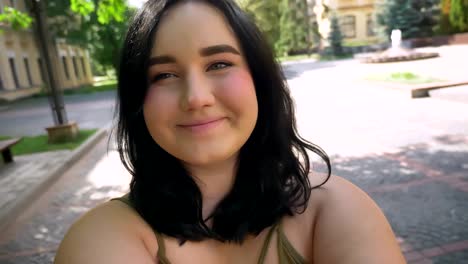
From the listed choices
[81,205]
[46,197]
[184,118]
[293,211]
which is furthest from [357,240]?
[46,197]

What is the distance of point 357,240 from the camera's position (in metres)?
1.07

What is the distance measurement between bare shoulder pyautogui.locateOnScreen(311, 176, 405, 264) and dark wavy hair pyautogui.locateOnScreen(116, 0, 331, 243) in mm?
83

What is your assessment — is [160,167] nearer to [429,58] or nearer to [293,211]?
[293,211]

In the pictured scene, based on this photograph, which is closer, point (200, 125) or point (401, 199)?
point (200, 125)

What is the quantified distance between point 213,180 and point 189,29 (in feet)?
1.61

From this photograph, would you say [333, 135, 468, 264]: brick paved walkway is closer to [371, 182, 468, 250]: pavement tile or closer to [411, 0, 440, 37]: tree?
[371, 182, 468, 250]: pavement tile

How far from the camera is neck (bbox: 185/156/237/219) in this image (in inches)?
50.0

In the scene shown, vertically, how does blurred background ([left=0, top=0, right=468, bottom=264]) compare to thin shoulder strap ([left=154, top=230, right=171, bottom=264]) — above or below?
below

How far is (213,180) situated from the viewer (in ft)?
4.21

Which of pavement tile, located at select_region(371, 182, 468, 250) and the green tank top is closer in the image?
the green tank top

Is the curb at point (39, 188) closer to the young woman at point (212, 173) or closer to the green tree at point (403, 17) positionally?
the young woman at point (212, 173)

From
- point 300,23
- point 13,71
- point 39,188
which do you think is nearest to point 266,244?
point 39,188

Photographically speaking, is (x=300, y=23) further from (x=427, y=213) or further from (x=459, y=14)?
(x=427, y=213)

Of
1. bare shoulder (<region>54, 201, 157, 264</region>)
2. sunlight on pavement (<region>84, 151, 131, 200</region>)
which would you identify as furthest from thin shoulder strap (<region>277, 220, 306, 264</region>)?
sunlight on pavement (<region>84, 151, 131, 200</region>)
